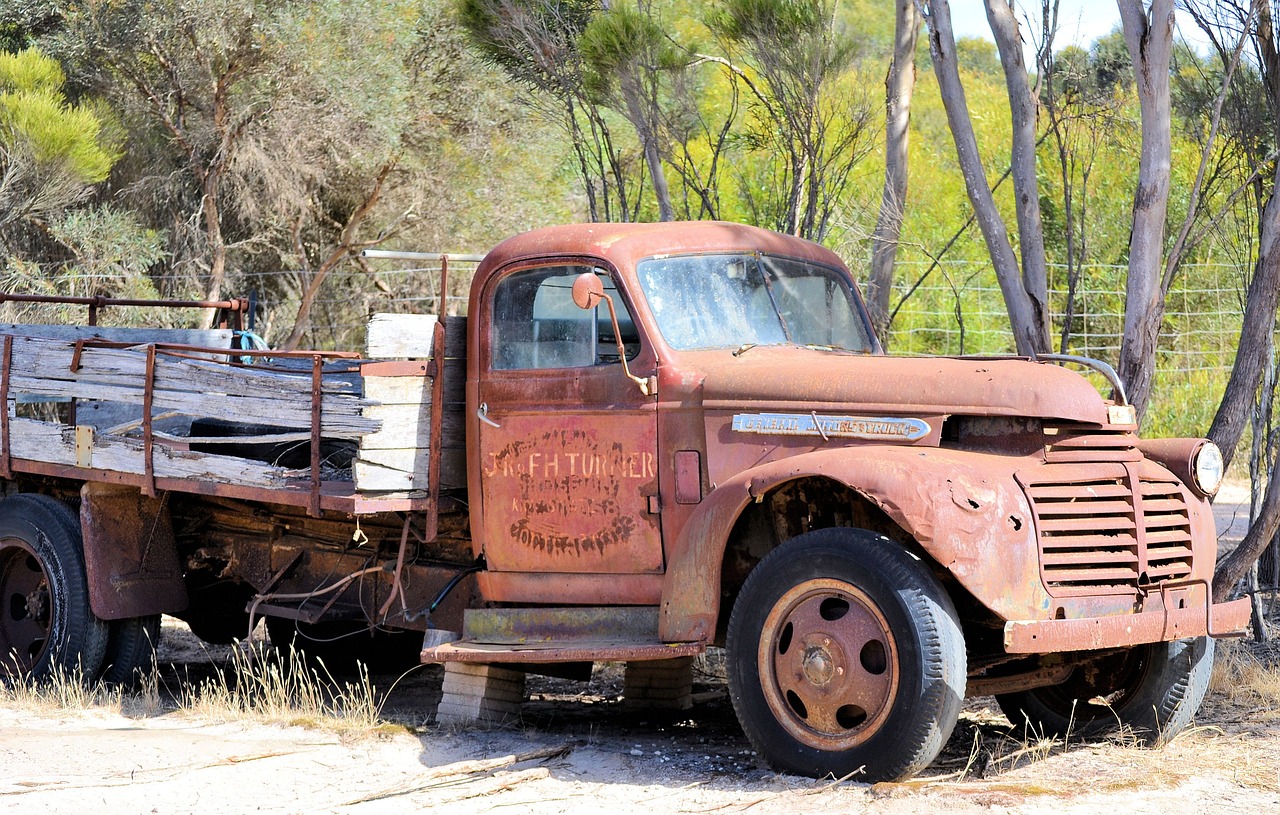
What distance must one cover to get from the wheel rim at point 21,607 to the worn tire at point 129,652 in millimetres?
369

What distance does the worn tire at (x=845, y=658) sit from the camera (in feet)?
14.9

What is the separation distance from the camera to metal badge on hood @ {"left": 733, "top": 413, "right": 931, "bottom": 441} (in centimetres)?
494

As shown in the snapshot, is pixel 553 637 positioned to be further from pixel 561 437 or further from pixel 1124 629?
pixel 1124 629

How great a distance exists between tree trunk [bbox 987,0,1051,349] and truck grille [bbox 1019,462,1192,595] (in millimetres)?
2789

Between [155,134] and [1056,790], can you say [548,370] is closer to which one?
[1056,790]

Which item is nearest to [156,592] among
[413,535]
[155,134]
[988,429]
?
[413,535]

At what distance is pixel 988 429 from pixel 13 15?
46.8 feet

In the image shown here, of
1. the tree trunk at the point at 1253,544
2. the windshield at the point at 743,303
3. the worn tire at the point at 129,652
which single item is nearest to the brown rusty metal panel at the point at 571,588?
the windshield at the point at 743,303

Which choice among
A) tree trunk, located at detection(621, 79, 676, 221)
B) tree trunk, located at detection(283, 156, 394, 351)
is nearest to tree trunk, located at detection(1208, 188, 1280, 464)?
tree trunk, located at detection(621, 79, 676, 221)

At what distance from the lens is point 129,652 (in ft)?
23.4

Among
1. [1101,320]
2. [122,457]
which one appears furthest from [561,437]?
[1101,320]

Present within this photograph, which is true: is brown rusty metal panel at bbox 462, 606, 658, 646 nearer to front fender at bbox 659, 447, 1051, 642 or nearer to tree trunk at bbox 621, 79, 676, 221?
front fender at bbox 659, 447, 1051, 642

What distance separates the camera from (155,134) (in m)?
16.3

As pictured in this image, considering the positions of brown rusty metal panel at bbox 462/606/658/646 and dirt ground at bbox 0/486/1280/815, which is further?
brown rusty metal panel at bbox 462/606/658/646
